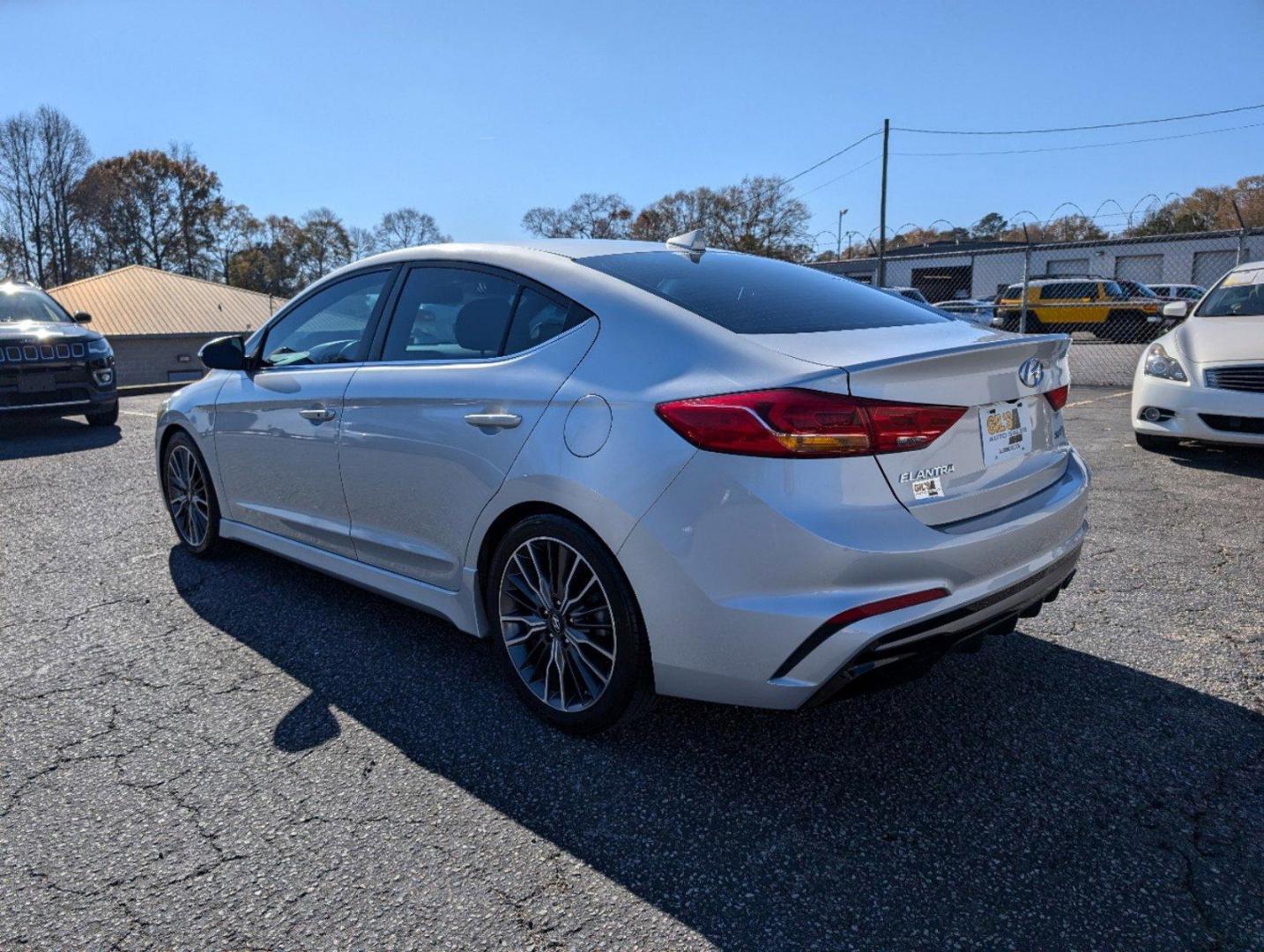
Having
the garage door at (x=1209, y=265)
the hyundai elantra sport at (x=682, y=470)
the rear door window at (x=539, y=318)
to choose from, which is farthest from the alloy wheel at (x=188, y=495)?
the garage door at (x=1209, y=265)

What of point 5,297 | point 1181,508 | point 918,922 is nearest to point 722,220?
point 5,297

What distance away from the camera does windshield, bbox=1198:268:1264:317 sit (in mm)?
7105

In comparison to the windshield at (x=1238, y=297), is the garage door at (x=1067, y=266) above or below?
above

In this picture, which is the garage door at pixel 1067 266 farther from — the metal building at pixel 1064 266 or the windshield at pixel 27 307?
the windshield at pixel 27 307

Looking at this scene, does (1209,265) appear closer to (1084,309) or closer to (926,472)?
(1084,309)

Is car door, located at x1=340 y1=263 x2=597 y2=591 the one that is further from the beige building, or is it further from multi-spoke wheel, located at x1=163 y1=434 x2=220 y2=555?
the beige building

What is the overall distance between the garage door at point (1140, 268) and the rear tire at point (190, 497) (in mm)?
43846

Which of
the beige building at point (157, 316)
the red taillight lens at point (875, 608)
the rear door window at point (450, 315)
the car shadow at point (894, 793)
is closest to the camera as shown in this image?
the car shadow at point (894, 793)

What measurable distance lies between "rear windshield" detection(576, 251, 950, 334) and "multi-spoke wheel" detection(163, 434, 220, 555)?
2662mm

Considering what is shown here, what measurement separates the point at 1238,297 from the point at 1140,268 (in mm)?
39721

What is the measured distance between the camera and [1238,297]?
7305mm

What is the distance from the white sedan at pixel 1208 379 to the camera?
20.1 feet

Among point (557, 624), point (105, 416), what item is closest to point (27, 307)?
point (105, 416)

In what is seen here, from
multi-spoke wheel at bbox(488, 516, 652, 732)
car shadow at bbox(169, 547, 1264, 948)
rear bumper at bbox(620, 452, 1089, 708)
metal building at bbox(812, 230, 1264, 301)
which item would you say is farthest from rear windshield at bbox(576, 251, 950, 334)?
Answer: metal building at bbox(812, 230, 1264, 301)
